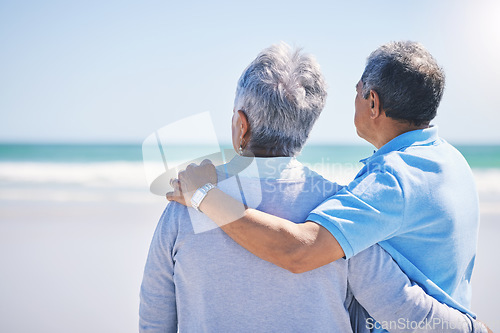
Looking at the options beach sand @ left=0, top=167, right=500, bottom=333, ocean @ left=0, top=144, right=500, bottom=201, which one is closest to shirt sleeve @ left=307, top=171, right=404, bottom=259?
ocean @ left=0, top=144, right=500, bottom=201

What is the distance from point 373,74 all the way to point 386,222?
1.93 ft

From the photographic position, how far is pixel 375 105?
171 cm

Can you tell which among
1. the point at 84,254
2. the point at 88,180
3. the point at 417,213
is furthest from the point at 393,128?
the point at 88,180

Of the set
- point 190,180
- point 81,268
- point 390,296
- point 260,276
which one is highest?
point 190,180

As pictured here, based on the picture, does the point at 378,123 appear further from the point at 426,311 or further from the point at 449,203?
the point at 426,311

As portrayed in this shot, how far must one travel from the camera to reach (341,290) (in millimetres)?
1390

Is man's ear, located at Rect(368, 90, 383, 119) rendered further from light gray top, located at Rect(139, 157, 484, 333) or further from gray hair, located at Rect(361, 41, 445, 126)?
light gray top, located at Rect(139, 157, 484, 333)

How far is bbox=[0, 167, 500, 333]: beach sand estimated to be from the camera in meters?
3.39

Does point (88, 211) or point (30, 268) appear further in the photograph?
point (88, 211)

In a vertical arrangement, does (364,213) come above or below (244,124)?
below

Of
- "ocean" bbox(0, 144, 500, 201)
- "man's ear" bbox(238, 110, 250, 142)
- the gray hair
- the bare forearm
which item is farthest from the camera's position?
"ocean" bbox(0, 144, 500, 201)

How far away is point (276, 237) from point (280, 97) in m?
0.40

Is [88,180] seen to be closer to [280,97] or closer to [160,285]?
[160,285]

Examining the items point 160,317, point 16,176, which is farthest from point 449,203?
point 16,176
